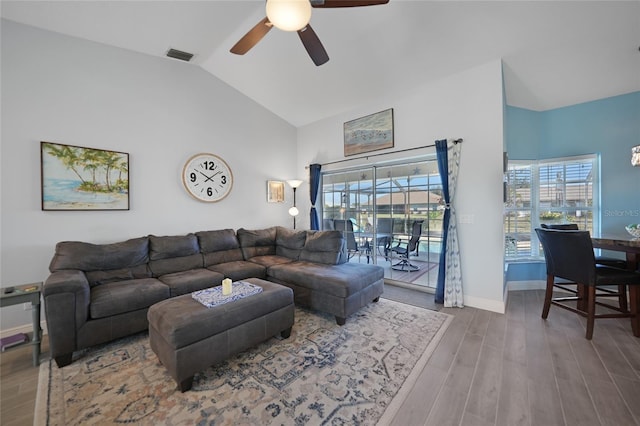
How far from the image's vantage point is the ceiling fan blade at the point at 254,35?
2.05 m

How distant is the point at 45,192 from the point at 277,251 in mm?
3078

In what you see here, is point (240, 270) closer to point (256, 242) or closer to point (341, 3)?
point (256, 242)

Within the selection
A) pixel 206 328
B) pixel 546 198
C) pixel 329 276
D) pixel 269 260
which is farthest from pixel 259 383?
pixel 546 198

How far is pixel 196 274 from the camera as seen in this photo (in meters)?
3.16

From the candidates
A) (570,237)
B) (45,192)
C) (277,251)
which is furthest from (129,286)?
(570,237)

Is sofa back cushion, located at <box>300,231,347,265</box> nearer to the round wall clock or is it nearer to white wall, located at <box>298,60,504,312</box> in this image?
white wall, located at <box>298,60,504,312</box>

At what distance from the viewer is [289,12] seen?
1636mm

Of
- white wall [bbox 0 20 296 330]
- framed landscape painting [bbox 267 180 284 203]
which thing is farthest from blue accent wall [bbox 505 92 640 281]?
white wall [bbox 0 20 296 330]

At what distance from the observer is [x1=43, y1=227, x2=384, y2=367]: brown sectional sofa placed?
7.11 feet

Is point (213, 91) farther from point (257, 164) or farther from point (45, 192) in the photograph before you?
→ point (45, 192)

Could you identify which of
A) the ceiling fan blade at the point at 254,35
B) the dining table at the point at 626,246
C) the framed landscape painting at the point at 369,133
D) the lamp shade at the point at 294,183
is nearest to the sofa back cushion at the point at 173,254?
the lamp shade at the point at 294,183

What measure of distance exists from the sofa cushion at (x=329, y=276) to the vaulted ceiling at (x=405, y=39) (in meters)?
2.88

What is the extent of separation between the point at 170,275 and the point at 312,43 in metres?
3.18

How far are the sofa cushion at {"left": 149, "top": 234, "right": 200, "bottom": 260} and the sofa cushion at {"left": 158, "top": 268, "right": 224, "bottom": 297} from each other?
0.30 m
